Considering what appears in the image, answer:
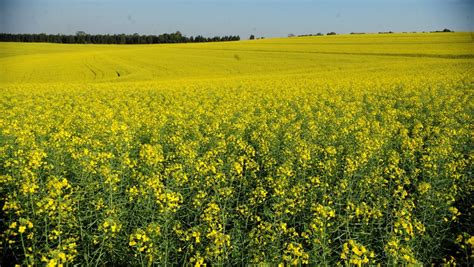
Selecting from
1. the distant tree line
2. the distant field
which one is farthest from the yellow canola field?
the distant tree line

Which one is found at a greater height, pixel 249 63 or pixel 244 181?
pixel 249 63

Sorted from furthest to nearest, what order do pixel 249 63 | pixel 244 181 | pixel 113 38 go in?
pixel 113 38, pixel 249 63, pixel 244 181

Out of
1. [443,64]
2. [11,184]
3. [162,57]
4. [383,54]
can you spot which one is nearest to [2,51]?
[162,57]

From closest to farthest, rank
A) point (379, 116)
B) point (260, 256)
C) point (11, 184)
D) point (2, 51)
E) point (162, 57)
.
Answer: point (260, 256), point (11, 184), point (379, 116), point (162, 57), point (2, 51)

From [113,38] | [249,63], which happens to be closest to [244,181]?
[249,63]

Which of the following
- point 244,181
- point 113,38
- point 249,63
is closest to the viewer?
point 244,181

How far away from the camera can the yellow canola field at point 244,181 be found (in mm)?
4543

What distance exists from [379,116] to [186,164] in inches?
326

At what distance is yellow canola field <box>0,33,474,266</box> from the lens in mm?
4543

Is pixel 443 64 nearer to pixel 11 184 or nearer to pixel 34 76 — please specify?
pixel 11 184

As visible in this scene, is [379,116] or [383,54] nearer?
[379,116]

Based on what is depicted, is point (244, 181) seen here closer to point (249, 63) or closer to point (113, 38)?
point (249, 63)

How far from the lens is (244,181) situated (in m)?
6.77

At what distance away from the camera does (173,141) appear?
883 cm
